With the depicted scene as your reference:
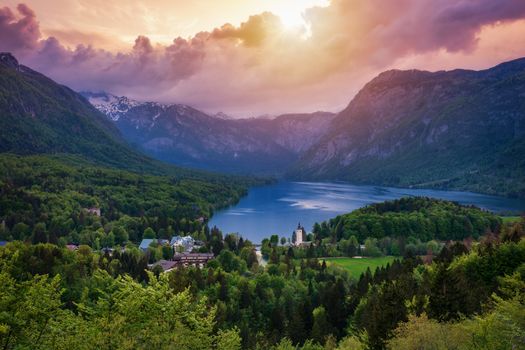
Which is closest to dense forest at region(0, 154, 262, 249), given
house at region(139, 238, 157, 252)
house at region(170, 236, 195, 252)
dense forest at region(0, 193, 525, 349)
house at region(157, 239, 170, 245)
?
house at region(157, 239, 170, 245)

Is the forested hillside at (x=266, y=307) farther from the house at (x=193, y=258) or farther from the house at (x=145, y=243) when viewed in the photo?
the house at (x=145, y=243)

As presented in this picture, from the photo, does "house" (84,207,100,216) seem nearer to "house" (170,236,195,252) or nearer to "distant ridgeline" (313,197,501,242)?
"house" (170,236,195,252)

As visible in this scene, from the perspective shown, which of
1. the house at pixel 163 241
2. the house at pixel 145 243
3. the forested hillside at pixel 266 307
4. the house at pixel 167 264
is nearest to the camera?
the forested hillside at pixel 266 307

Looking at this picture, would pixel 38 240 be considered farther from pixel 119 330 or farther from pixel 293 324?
pixel 119 330

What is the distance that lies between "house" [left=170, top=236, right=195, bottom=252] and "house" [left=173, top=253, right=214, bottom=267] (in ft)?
27.2

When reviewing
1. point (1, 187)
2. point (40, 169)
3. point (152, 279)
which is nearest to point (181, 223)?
point (1, 187)

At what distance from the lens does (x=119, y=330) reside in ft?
60.3

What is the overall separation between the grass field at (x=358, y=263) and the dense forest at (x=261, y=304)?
310 inches

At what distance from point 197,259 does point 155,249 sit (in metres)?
10.6

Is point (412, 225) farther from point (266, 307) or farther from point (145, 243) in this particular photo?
point (266, 307)

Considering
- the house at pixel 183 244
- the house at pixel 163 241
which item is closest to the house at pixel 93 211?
the house at pixel 163 241

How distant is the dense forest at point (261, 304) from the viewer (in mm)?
19219

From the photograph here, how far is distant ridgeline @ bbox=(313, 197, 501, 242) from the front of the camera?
124m

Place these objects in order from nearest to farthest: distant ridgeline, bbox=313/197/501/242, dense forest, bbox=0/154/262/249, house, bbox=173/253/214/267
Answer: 1. house, bbox=173/253/214/267
2. dense forest, bbox=0/154/262/249
3. distant ridgeline, bbox=313/197/501/242
